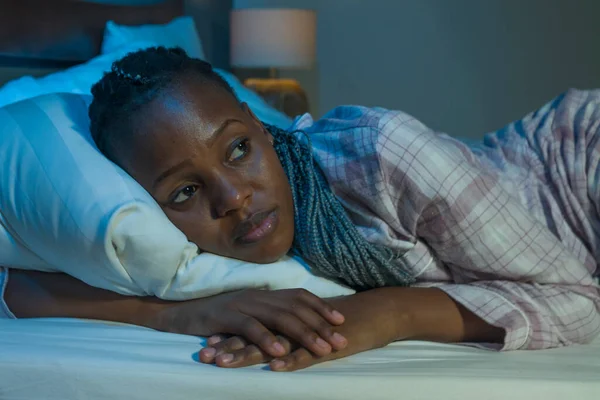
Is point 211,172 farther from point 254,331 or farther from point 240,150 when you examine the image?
point 254,331

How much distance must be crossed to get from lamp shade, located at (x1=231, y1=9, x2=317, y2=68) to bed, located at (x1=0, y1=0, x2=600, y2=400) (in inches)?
73.6

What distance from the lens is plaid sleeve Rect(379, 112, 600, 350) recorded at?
1.03 metres

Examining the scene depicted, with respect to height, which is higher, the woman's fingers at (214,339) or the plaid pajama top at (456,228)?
the plaid pajama top at (456,228)

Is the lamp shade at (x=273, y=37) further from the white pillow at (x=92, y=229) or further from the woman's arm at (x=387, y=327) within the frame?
the woman's arm at (x=387, y=327)

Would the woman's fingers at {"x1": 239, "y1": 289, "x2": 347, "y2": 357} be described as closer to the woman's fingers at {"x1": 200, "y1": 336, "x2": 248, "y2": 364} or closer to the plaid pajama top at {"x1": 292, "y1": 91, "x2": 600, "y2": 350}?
the woman's fingers at {"x1": 200, "y1": 336, "x2": 248, "y2": 364}

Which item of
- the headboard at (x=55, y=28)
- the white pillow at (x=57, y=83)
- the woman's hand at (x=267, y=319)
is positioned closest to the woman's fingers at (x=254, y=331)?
the woman's hand at (x=267, y=319)

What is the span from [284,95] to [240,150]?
1840mm

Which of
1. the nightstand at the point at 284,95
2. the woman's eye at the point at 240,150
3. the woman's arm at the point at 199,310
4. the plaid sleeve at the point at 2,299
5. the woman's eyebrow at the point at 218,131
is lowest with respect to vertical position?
the nightstand at the point at 284,95

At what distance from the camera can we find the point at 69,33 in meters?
1.95

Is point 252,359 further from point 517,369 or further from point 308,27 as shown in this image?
point 308,27

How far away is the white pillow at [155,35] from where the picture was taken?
6.48 feet

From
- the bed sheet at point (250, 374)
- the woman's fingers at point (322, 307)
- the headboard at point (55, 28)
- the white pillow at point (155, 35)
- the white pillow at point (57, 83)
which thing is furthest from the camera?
the white pillow at point (155, 35)

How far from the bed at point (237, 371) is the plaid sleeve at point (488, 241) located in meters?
0.05

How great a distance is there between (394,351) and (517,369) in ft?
0.54
